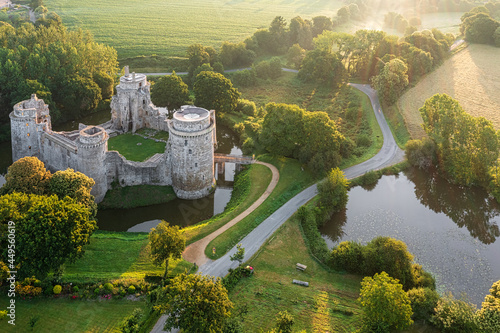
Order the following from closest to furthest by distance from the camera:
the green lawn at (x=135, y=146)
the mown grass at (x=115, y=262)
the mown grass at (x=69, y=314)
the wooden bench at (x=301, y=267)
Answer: the mown grass at (x=69, y=314)
the mown grass at (x=115, y=262)
the wooden bench at (x=301, y=267)
the green lawn at (x=135, y=146)

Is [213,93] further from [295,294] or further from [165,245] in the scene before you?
[295,294]

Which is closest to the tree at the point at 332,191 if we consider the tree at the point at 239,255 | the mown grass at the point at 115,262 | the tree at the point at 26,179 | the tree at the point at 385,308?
the tree at the point at 239,255

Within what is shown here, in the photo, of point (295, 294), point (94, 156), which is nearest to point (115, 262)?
point (94, 156)

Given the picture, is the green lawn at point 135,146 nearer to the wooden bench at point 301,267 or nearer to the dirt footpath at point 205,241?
the dirt footpath at point 205,241

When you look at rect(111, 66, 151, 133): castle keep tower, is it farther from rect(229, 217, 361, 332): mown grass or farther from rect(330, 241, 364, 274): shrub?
rect(330, 241, 364, 274): shrub

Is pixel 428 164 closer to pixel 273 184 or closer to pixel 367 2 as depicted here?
pixel 273 184

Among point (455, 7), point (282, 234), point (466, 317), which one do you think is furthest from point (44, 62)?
point (455, 7)
